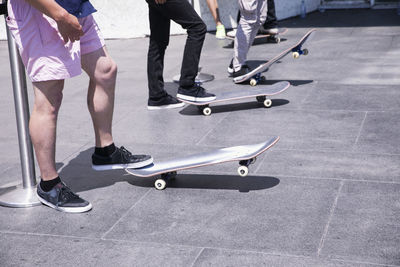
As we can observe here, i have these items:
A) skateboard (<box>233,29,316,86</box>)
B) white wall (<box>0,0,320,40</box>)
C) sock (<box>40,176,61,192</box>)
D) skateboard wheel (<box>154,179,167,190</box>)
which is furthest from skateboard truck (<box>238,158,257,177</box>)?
white wall (<box>0,0,320,40</box>)

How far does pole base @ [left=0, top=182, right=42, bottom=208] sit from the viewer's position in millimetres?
4078

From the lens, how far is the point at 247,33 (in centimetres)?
723

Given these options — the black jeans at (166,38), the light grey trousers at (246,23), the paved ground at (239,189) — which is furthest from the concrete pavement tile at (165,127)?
the light grey trousers at (246,23)

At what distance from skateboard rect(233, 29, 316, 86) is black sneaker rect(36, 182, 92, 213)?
10.8 ft

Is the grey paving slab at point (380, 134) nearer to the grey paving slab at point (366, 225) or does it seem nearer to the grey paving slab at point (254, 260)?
the grey paving slab at point (366, 225)

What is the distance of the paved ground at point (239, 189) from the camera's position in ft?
11.0

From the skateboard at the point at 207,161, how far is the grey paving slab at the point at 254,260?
0.84 metres

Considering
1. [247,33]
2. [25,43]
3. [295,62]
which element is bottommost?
[295,62]

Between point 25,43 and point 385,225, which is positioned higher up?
point 25,43

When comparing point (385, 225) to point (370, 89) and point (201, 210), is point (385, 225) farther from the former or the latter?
point (370, 89)

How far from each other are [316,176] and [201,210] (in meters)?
0.89

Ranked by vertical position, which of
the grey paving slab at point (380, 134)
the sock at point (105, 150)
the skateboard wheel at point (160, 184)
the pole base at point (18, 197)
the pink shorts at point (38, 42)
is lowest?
the grey paving slab at point (380, 134)

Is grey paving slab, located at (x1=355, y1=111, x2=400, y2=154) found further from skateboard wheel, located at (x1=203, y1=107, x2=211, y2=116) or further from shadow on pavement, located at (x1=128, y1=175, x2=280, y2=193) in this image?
skateboard wheel, located at (x1=203, y1=107, x2=211, y2=116)

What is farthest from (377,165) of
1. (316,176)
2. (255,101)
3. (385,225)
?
(255,101)
